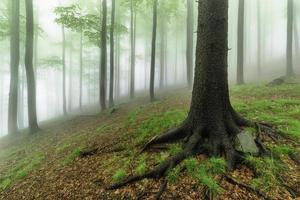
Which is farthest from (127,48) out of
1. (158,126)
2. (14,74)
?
(158,126)

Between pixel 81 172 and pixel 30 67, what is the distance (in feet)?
31.6

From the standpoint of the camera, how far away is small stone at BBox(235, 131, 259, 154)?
4.99m

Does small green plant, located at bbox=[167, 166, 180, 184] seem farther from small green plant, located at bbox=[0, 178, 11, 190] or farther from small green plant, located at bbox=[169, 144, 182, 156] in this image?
small green plant, located at bbox=[0, 178, 11, 190]

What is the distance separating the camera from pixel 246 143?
5141 mm

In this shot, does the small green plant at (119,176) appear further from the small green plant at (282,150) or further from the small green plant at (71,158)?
the small green plant at (282,150)

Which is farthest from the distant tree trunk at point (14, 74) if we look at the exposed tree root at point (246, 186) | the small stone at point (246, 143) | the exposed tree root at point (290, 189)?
the exposed tree root at point (290, 189)

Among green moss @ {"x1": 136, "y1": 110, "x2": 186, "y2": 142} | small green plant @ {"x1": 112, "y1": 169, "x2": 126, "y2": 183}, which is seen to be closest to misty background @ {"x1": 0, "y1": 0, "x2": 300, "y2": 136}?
green moss @ {"x1": 136, "y1": 110, "x2": 186, "y2": 142}

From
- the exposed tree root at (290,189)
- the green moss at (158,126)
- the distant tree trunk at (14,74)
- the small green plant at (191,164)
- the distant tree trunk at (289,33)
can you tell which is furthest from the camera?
the distant tree trunk at (14,74)

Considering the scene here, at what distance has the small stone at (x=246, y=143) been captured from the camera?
4.99m

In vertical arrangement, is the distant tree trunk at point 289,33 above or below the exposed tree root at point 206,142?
above

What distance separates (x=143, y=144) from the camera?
6492 mm

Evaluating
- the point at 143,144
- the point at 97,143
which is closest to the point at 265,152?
the point at 143,144

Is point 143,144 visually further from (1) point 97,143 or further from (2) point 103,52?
(2) point 103,52

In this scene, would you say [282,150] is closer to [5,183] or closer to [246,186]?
[246,186]
